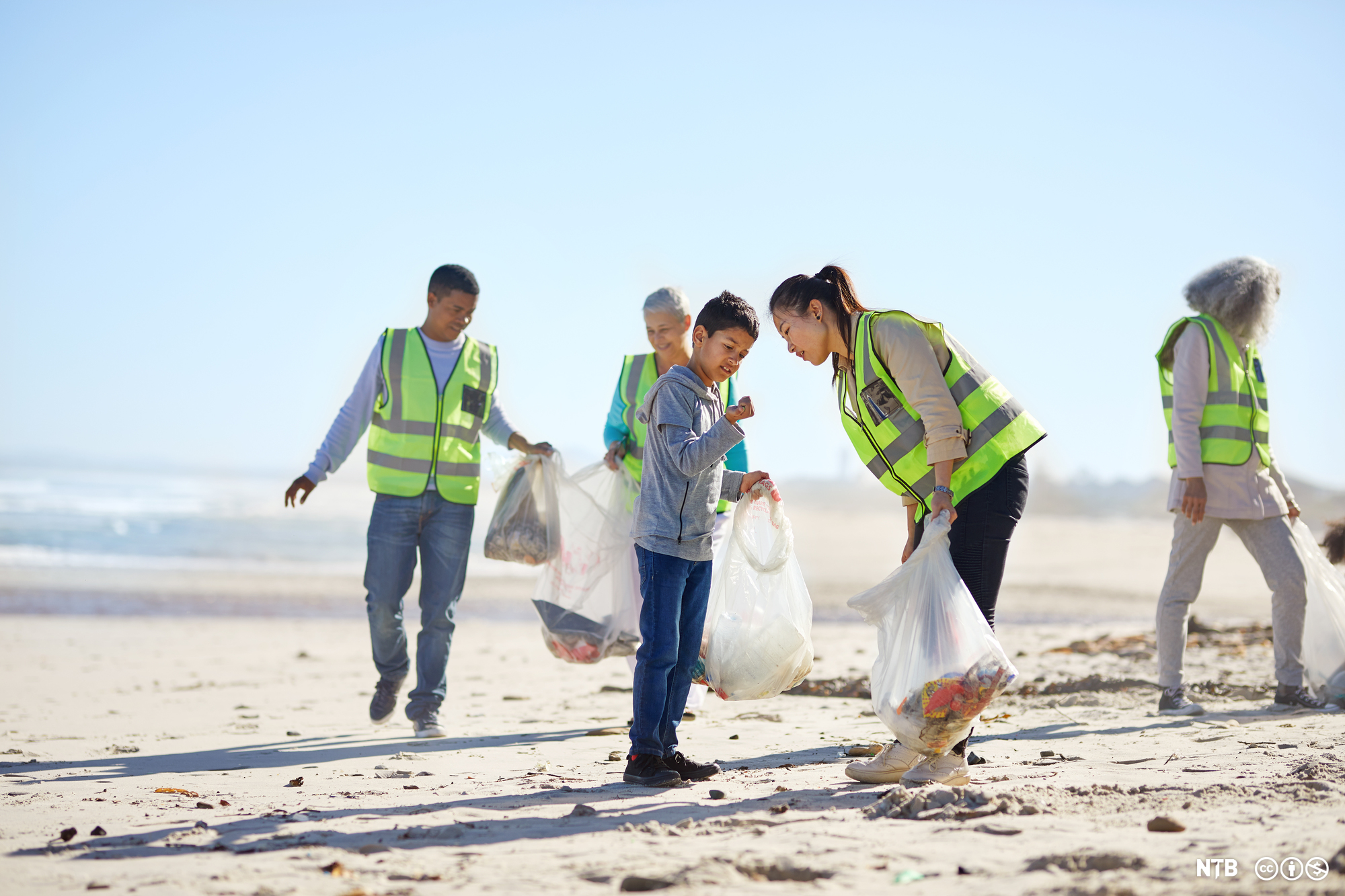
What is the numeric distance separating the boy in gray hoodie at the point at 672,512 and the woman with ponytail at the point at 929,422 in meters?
0.20

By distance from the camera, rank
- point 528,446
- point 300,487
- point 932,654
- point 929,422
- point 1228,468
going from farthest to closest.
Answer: point 528,446, point 1228,468, point 300,487, point 929,422, point 932,654

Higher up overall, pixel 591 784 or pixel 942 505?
pixel 942 505

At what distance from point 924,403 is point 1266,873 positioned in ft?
4.87

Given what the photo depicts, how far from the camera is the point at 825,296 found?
10.5ft

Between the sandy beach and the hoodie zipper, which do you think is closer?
the sandy beach

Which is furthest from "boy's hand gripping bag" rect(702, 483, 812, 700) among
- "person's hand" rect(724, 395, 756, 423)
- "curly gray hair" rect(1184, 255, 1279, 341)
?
"curly gray hair" rect(1184, 255, 1279, 341)

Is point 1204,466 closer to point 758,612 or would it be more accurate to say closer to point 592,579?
point 758,612

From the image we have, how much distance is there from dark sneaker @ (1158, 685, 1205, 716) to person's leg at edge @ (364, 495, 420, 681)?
3.24m

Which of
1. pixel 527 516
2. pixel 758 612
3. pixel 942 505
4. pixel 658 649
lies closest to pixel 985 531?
pixel 942 505

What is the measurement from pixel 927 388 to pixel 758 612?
1.03 m

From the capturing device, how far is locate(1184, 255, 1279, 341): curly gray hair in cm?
439

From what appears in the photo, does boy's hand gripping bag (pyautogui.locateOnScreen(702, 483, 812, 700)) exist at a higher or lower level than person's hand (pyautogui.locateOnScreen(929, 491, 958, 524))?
lower

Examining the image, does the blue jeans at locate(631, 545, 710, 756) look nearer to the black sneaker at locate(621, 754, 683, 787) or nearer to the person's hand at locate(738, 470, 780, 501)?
the black sneaker at locate(621, 754, 683, 787)

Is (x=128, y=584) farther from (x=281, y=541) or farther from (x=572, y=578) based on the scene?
(x=572, y=578)
